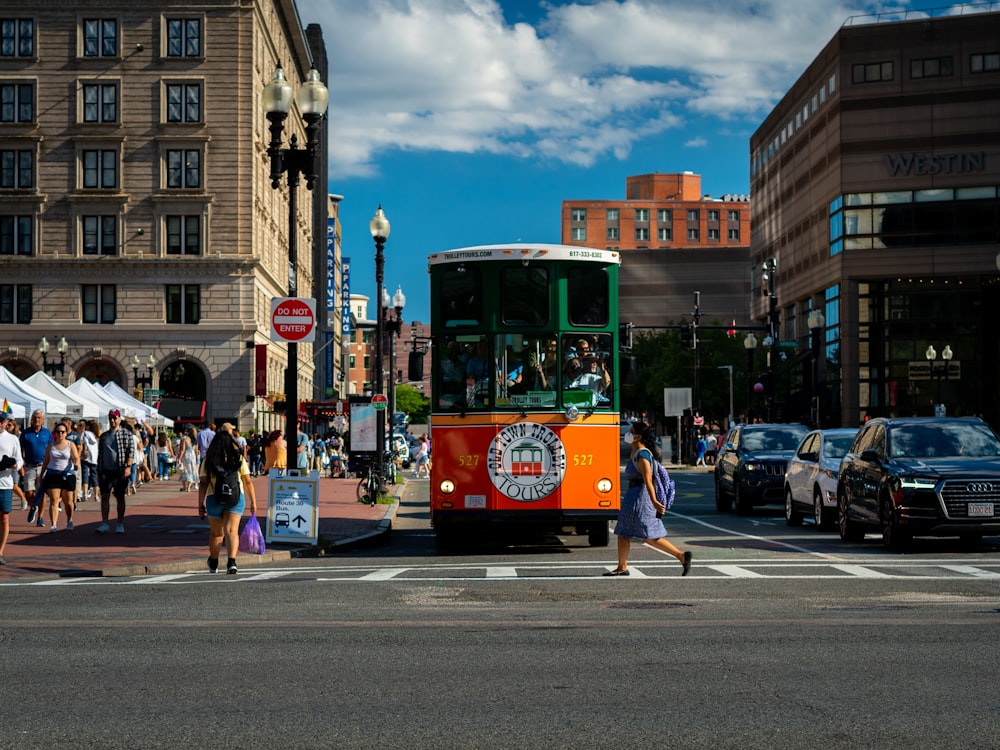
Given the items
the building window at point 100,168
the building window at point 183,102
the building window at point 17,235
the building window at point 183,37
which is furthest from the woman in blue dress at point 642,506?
the building window at point 17,235

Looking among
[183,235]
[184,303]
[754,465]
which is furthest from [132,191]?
[754,465]

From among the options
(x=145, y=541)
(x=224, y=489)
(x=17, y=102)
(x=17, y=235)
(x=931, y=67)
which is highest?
(x=931, y=67)

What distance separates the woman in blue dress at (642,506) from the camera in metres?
15.5

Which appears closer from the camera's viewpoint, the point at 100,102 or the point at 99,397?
the point at 99,397

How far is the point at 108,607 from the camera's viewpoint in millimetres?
13156

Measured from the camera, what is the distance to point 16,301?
70.7 metres

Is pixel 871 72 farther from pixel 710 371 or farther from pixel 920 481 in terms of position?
pixel 920 481

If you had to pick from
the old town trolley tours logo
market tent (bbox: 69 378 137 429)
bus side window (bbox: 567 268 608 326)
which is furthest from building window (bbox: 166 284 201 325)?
the old town trolley tours logo

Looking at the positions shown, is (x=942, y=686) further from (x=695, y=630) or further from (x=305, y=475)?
(x=305, y=475)

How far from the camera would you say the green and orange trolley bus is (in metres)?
19.2

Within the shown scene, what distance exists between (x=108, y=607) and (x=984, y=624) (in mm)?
7590

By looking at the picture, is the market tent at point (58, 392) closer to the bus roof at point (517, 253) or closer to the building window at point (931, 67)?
the bus roof at point (517, 253)

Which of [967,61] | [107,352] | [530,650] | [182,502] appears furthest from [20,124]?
[530,650]

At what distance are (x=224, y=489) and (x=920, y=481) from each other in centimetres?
886
